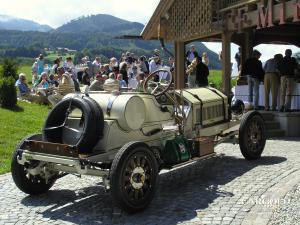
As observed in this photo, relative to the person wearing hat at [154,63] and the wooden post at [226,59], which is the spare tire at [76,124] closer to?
the wooden post at [226,59]

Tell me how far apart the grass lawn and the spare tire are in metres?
2.37

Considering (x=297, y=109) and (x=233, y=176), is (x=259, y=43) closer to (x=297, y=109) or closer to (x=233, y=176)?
(x=297, y=109)

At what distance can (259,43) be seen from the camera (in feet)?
63.3

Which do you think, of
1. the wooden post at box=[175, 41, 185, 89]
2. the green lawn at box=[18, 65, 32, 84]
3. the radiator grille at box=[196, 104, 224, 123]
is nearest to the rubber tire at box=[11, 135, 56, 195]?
the radiator grille at box=[196, 104, 224, 123]

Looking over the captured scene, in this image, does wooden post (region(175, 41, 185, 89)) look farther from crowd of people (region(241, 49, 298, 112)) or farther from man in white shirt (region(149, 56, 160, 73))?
crowd of people (region(241, 49, 298, 112))

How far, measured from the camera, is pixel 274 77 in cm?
1336

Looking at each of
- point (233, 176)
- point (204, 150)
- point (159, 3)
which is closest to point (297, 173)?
point (233, 176)

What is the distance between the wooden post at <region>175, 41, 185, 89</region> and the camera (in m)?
17.7

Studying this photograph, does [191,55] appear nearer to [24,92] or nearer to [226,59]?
[226,59]

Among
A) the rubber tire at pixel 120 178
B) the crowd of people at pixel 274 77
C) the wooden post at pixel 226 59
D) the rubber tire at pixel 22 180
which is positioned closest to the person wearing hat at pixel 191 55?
the wooden post at pixel 226 59

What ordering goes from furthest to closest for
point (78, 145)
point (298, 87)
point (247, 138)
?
point (298, 87), point (247, 138), point (78, 145)

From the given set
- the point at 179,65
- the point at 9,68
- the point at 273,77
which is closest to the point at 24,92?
the point at 9,68

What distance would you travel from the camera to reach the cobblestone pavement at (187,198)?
18.7 feet

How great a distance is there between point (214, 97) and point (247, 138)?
93cm
